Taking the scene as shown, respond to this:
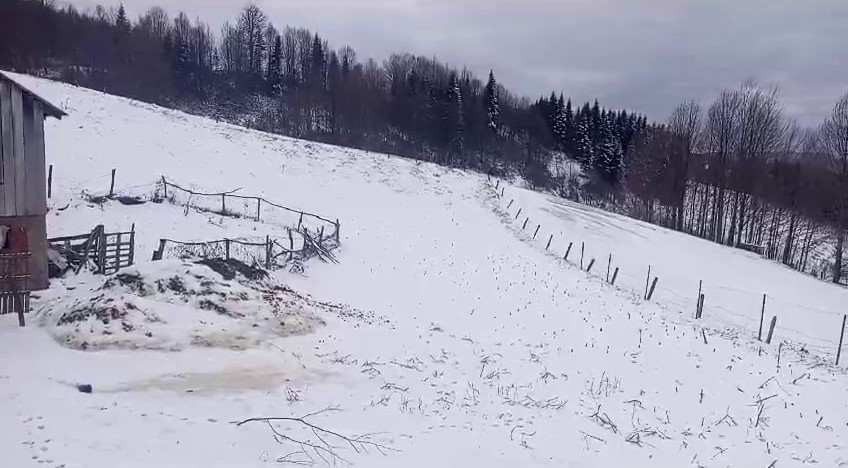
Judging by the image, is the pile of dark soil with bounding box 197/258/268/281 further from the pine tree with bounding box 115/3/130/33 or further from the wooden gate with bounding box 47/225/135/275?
the pine tree with bounding box 115/3/130/33

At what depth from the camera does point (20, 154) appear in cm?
1521

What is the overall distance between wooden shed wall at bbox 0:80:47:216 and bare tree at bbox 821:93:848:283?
152ft

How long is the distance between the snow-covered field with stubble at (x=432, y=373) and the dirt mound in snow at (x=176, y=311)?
5.1 inches

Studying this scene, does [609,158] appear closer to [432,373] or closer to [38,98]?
[432,373]

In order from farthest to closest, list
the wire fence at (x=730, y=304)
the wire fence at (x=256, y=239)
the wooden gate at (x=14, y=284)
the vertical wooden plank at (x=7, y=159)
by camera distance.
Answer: the wire fence at (x=730, y=304) → the wire fence at (x=256, y=239) → the vertical wooden plank at (x=7, y=159) → the wooden gate at (x=14, y=284)

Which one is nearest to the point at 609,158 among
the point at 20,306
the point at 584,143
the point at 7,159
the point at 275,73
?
the point at 584,143

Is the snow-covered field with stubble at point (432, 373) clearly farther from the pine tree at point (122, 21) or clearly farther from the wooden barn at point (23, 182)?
the pine tree at point (122, 21)

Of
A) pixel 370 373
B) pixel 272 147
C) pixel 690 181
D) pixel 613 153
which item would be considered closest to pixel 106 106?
pixel 272 147

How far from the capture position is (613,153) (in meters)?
86.2

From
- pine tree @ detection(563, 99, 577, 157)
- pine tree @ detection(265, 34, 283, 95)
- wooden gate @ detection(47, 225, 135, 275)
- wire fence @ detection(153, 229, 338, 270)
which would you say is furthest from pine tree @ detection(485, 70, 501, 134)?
wooden gate @ detection(47, 225, 135, 275)

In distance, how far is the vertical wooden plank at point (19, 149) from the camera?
1495 cm

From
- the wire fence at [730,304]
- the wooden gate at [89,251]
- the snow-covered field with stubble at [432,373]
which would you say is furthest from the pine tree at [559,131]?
the wooden gate at [89,251]

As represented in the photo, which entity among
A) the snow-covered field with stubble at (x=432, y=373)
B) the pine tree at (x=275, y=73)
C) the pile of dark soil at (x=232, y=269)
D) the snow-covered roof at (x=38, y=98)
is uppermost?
the pine tree at (x=275, y=73)

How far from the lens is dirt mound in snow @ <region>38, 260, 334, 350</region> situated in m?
11.3
